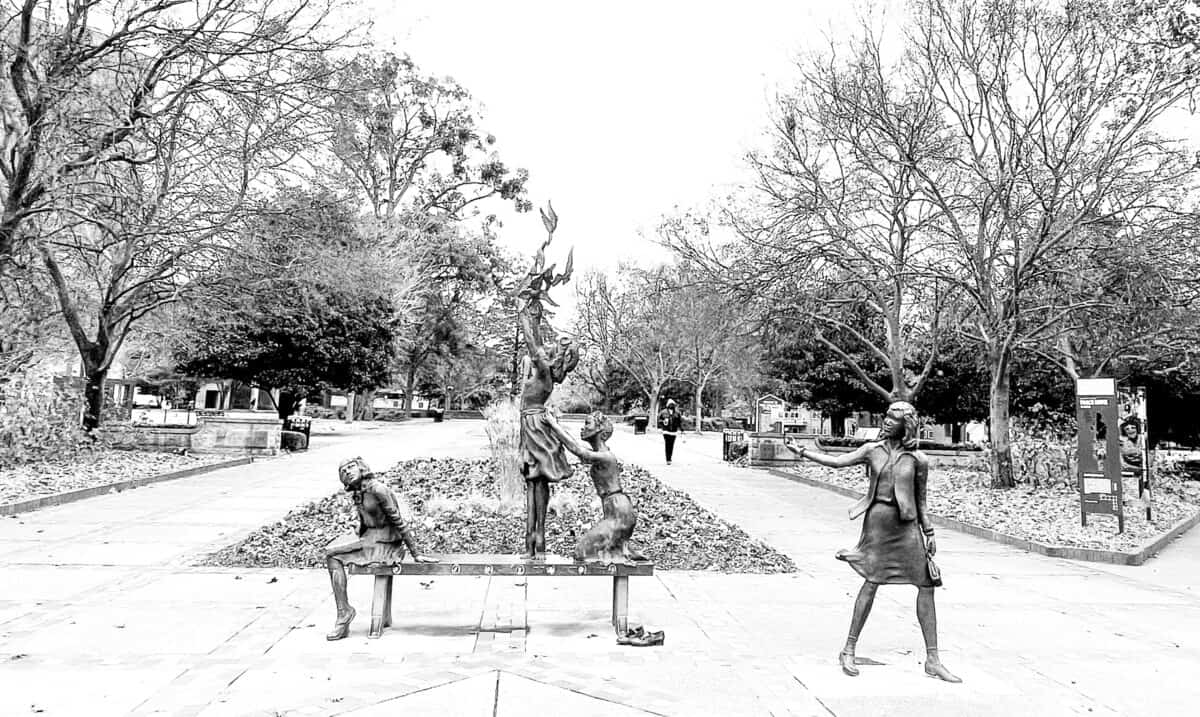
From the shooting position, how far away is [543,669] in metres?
4.73

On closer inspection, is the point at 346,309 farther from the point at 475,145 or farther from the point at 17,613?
the point at 17,613

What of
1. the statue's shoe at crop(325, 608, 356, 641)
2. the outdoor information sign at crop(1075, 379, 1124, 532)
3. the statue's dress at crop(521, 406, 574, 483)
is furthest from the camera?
the outdoor information sign at crop(1075, 379, 1124, 532)

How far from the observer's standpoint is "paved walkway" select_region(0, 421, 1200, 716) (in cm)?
428

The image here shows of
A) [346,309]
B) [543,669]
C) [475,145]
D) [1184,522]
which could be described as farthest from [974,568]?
[475,145]

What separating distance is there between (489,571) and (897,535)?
8.51 feet

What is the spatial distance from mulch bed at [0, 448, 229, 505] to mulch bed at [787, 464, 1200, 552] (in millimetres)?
12903

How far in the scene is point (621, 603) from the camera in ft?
17.7

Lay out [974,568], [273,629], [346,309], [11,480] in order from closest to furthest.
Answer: [273,629]
[974,568]
[11,480]
[346,309]

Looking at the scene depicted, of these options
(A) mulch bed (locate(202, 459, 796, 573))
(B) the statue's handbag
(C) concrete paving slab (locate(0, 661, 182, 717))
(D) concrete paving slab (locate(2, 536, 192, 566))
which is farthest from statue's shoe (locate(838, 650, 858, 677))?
(D) concrete paving slab (locate(2, 536, 192, 566))

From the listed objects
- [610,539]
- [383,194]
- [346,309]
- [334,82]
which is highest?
[383,194]

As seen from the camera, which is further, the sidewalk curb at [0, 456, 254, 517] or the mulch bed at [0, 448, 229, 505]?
the mulch bed at [0, 448, 229, 505]

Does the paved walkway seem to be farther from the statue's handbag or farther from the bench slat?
the statue's handbag

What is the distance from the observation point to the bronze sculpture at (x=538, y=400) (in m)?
6.67

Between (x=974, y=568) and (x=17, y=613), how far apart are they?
28.9 ft
